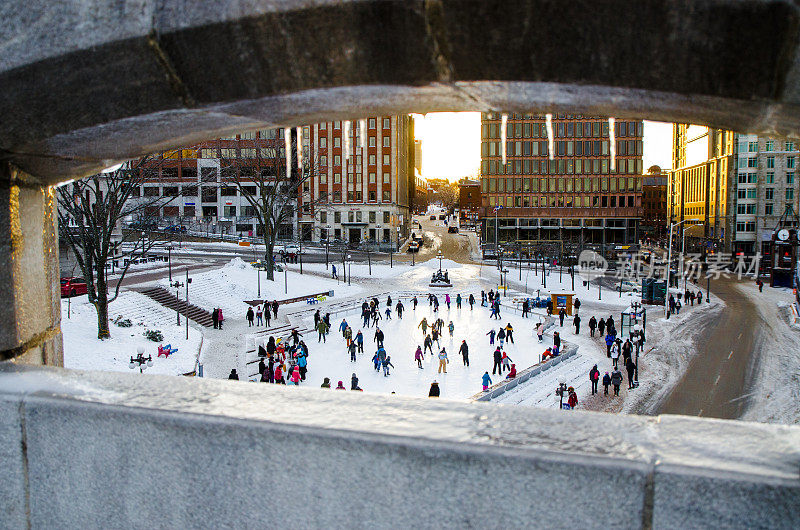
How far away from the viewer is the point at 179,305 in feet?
104

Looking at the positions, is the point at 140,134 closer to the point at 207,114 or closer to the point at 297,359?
the point at 207,114

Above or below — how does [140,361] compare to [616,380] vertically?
above

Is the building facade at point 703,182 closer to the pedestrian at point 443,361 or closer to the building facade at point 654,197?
the building facade at point 654,197

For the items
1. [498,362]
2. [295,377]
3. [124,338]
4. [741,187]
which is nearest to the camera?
[295,377]

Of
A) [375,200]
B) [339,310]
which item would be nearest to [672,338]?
[339,310]

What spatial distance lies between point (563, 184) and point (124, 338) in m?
68.2

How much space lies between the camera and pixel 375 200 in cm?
7781

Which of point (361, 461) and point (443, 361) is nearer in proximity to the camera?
point (361, 461)

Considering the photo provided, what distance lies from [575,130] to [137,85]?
269 feet

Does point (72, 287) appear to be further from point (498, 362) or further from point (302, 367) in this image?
point (498, 362)

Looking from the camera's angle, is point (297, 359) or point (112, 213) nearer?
point (297, 359)

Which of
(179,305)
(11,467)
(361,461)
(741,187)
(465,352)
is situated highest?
(741,187)

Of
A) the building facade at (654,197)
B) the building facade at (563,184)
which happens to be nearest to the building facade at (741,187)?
the building facade at (563,184)

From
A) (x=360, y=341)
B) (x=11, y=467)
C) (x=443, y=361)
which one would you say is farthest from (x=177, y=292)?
(x=11, y=467)
